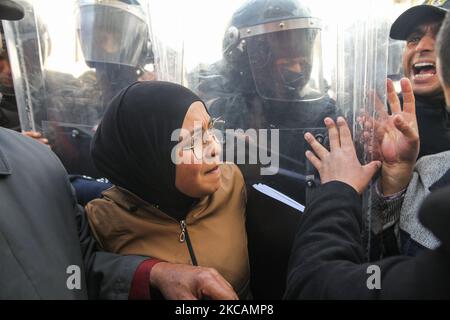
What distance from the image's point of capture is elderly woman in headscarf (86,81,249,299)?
1062mm

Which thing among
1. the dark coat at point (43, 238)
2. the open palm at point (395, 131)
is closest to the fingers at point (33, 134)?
the dark coat at point (43, 238)

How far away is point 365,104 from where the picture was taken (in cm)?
113

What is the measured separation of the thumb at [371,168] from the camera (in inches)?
41.5

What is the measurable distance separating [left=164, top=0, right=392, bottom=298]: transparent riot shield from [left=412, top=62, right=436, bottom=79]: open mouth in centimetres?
31

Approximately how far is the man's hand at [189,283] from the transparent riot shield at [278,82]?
1.10ft

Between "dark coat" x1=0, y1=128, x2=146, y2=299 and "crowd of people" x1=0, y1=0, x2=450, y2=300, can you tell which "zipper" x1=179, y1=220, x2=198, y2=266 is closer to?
"crowd of people" x1=0, y1=0, x2=450, y2=300

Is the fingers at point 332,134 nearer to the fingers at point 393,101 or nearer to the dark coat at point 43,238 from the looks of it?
the fingers at point 393,101

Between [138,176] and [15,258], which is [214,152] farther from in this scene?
[15,258]

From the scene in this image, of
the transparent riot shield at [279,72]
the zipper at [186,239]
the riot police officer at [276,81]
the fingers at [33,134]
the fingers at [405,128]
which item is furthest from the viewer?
the fingers at [33,134]

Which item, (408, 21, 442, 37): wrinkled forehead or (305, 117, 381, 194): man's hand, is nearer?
(305, 117, 381, 194): man's hand

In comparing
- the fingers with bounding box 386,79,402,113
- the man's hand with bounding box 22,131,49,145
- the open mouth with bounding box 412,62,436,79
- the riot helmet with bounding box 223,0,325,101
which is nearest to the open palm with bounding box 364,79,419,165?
the fingers with bounding box 386,79,402,113

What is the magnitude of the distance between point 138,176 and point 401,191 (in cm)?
77

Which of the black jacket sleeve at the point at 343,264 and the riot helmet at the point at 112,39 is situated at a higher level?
the riot helmet at the point at 112,39
